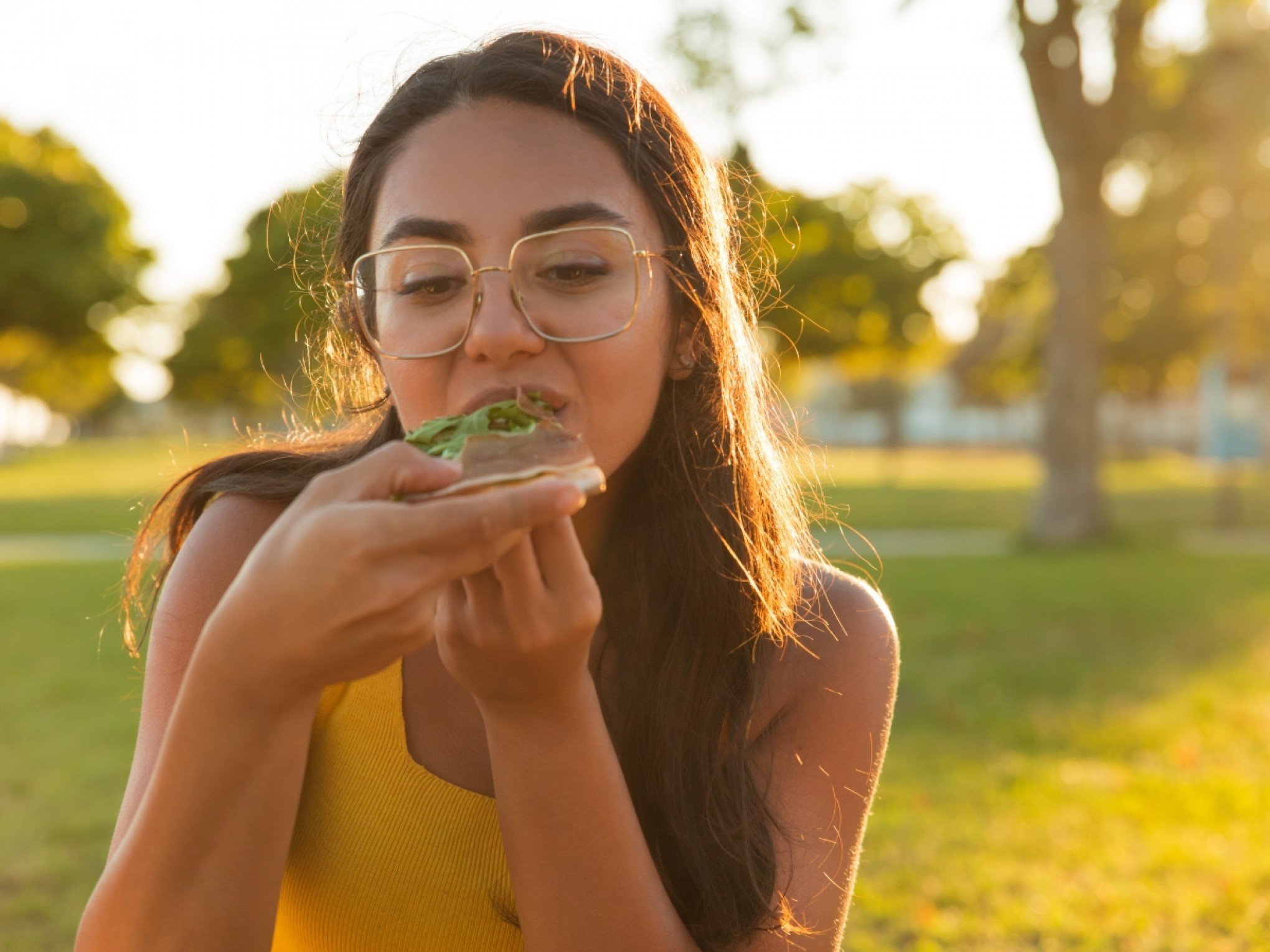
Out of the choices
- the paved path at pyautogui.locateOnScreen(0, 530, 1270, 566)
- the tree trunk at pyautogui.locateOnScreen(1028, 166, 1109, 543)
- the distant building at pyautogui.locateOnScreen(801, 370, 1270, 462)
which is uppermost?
the tree trunk at pyautogui.locateOnScreen(1028, 166, 1109, 543)

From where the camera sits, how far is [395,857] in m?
2.19

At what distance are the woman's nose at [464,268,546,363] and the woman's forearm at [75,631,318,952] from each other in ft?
2.24

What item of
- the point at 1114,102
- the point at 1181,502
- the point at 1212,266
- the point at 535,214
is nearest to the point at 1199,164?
the point at 1212,266

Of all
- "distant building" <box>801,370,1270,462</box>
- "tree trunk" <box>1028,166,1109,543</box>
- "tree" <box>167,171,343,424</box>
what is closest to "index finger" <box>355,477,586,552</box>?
"tree trunk" <box>1028,166,1109,543</box>

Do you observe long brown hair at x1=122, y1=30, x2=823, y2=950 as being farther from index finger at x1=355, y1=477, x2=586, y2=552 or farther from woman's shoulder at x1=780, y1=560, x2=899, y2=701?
index finger at x1=355, y1=477, x2=586, y2=552

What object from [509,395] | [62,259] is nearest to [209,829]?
[509,395]

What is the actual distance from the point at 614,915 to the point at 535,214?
121 centimetres

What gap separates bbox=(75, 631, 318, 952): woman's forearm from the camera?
1.70 metres

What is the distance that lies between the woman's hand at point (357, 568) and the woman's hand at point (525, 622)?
0.14 m

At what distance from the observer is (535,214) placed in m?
2.15

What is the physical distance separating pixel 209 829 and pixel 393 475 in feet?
1.99

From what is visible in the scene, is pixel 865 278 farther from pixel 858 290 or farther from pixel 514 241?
pixel 514 241

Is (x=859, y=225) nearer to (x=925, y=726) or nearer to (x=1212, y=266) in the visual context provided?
(x=1212, y=266)

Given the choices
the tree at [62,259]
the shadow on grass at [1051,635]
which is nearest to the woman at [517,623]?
the shadow on grass at [1051,635]
